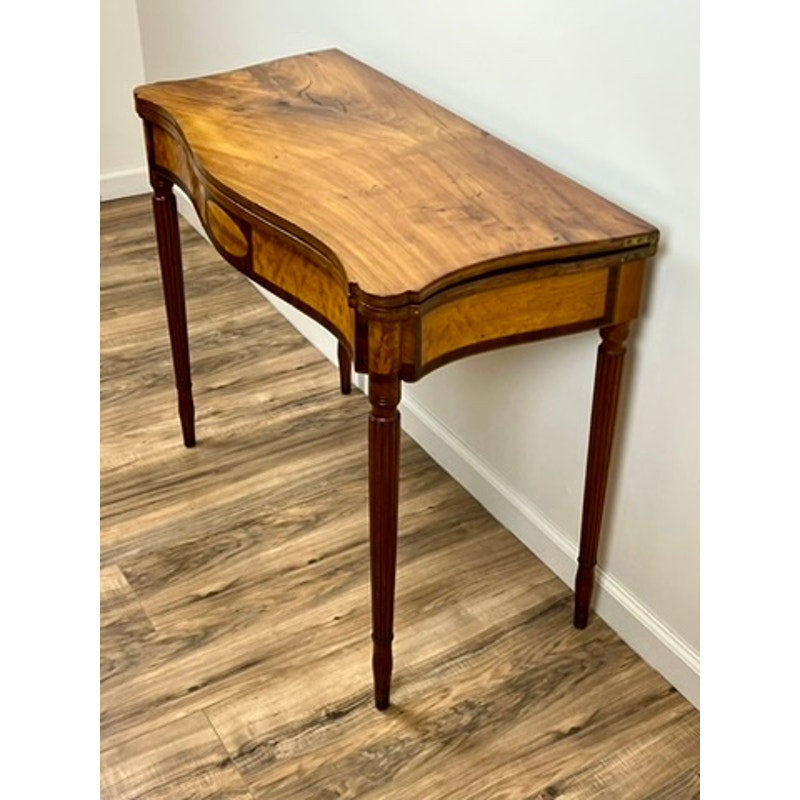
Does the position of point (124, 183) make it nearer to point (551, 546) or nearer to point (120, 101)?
point (120, 101)

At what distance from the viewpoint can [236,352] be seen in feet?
7.78

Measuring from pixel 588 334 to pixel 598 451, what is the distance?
17cm

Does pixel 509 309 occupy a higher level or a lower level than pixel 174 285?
higher

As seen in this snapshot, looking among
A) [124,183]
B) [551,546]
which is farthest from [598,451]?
[124,183]

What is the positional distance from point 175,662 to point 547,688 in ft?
1.80

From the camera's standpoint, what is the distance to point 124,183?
10.0 ft

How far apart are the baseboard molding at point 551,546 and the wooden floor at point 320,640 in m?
0.02

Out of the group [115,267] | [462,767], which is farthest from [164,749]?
[115,267]

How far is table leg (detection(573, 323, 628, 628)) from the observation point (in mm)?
1430

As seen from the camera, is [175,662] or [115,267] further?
[115,267]

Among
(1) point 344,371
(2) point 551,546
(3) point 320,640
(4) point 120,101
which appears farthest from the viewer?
(4) point 120,101
